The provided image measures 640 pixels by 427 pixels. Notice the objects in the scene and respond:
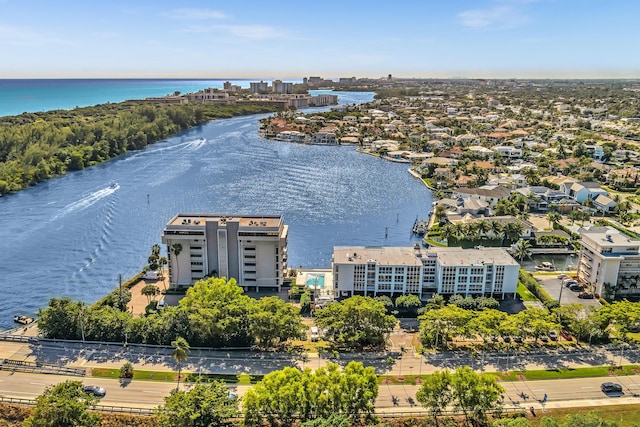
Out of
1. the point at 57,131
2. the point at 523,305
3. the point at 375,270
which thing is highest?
the point at 57,131

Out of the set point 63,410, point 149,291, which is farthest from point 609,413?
point 149,291

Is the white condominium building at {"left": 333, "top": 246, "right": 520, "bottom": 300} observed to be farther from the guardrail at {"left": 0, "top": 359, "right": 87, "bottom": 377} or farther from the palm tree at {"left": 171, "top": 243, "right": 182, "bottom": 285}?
the guardrail at {"left": 0, "top": 359, "right": 87, "bottom": 377}

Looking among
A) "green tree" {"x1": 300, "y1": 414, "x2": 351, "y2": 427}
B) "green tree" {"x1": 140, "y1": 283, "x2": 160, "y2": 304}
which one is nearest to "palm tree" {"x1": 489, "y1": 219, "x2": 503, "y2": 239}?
"green tree" {"x1": 140, "y1": 283, "x2": 160, "y2": 304}

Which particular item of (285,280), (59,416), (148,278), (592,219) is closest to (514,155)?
(592,219)

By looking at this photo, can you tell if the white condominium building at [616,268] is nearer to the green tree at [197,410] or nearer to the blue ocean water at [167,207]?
the blue ocean water at [167,207]

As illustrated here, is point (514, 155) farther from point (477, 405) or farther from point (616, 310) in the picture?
point (477, 405)

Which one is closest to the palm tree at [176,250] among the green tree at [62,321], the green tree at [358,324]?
the green tree at [62,321]
